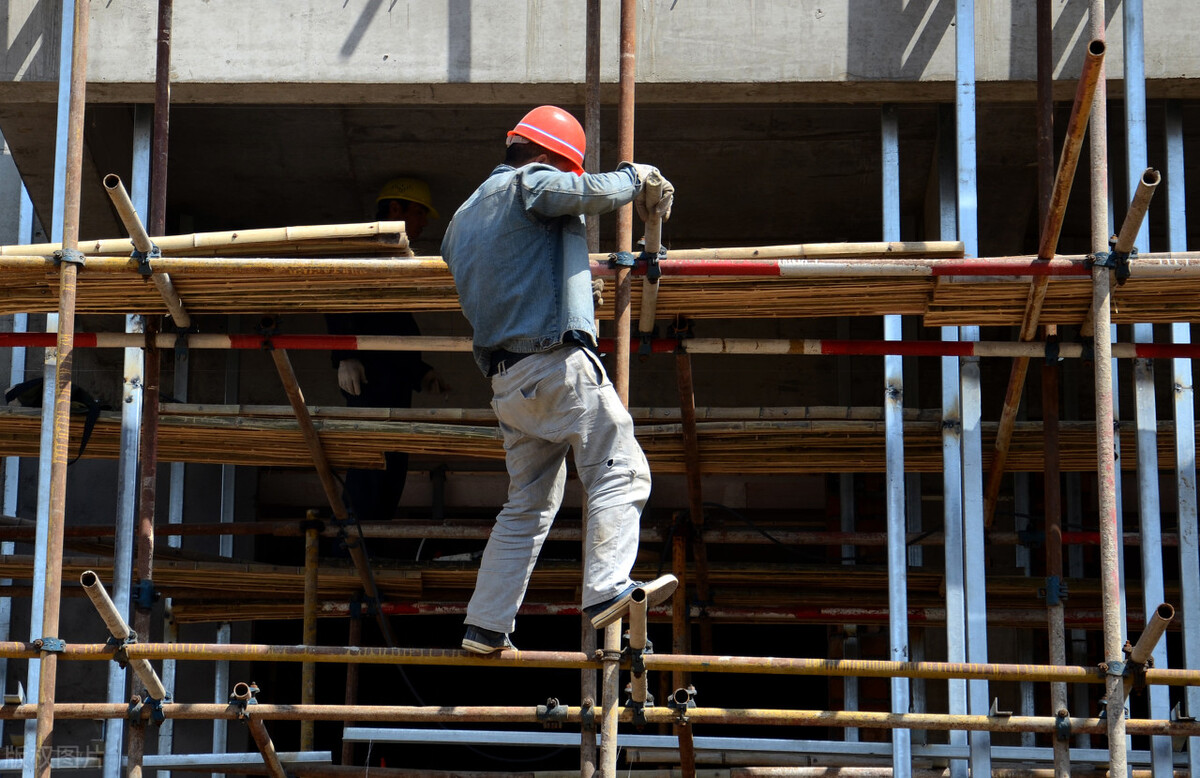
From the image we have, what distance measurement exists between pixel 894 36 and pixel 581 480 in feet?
12.0

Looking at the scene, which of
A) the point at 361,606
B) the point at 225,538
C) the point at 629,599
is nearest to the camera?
the point at 629,599

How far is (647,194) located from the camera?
6.48m

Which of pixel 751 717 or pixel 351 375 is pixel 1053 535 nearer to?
pixel 751 717

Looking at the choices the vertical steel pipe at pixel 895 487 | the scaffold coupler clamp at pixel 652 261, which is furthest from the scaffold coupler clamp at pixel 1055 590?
the scaffold coupler clamp at pixel 652 261

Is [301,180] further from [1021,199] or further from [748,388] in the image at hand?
[1021,199]

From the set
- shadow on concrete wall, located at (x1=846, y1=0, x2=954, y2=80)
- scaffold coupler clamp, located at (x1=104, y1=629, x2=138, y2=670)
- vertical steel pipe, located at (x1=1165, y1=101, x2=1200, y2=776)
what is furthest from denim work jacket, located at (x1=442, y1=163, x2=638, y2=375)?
vertical steel pipe, located at (x1=1165, y1=101, x2=1200, y2=776)

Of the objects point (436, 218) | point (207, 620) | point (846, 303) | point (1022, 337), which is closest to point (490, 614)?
point (846, 303)

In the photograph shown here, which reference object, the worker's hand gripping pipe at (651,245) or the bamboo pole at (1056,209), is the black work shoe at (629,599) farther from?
the bamboo pole at (1056,209)

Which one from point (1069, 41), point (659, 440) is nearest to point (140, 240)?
point (659, 440)

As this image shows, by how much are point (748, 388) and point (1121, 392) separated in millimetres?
2716

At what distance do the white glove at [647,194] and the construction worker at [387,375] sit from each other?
11.6ft

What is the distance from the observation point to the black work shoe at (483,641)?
6480 millimetres

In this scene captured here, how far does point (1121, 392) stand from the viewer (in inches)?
461

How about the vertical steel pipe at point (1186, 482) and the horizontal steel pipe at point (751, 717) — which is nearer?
the horizontal steel pipe at point (751, 717)
